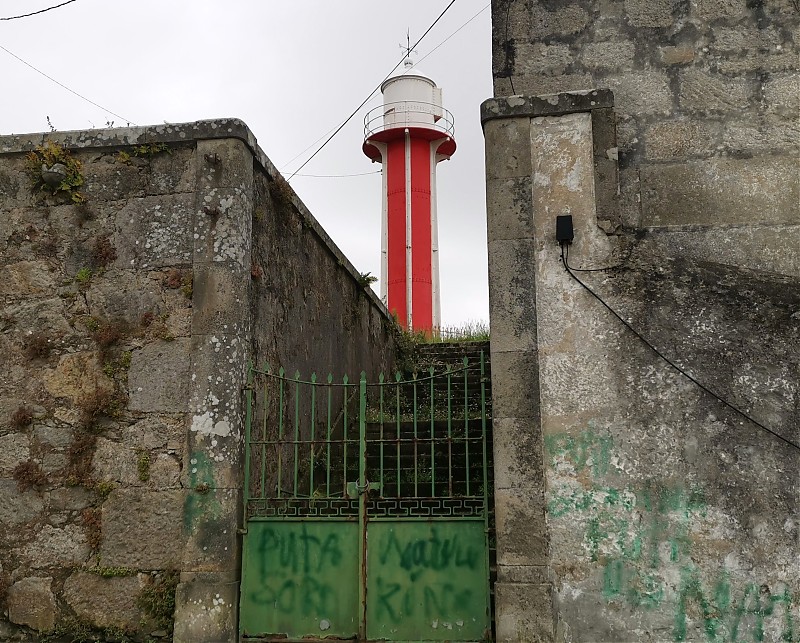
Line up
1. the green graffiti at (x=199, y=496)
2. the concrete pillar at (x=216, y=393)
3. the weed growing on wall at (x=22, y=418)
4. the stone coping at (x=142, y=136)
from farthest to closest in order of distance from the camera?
the stone coping at (x=142, y=136)
the weed growing on wall at (x=22, y=418)
the green graffiti at (x=199, y=496)
the concrete pillar at (x=216, y=393)

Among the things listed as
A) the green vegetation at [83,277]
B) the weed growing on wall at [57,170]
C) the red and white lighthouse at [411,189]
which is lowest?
the green vegetation at [83,277]

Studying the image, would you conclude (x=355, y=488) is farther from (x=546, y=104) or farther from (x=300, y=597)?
(x=546, y=104)

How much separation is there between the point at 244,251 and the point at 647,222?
273 cm

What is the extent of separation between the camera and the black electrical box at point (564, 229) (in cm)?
544

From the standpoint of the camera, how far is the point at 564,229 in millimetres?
5449

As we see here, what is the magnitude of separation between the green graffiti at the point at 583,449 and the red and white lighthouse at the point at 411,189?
1241 cm

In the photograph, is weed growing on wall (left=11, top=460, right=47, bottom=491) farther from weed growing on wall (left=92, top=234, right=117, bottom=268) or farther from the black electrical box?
the black electrical box

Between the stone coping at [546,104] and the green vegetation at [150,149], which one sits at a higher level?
the stone coping at [546,104]

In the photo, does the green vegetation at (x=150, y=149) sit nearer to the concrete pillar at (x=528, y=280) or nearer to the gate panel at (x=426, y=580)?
the concrete pillar at (x=528, y=280)

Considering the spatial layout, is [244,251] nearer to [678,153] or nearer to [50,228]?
[50,228]

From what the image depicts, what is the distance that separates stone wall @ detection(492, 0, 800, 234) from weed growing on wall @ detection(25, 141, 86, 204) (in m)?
3.09

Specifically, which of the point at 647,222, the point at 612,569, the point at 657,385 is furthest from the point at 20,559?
the point at 647,222

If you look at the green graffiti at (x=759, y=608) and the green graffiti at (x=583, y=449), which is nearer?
the green graffiti at (x=759, y=608)

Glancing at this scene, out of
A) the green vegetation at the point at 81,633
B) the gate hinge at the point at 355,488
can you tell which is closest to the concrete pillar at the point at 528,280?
the gate hinge at the point at 355,488
